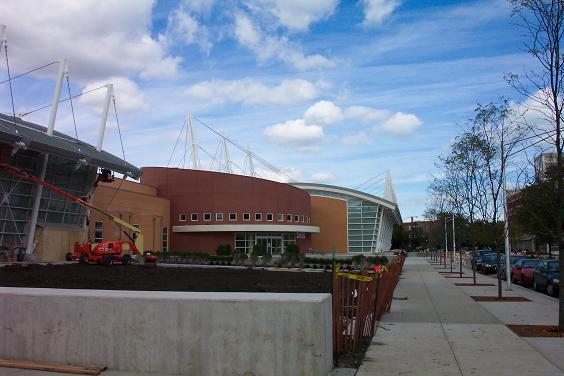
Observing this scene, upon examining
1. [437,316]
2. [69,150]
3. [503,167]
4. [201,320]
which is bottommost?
[437,316]

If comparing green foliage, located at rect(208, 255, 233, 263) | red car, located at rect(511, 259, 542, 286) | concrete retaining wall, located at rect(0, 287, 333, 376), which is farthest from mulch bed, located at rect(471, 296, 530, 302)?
green foliage, located at rect(208, 255, 233, 263)

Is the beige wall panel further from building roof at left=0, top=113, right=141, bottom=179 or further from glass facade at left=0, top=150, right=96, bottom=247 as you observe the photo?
glass facade at left=0, top=150, right=96, bottom=247

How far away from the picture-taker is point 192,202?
70000mm

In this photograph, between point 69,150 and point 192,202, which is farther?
point 192,202

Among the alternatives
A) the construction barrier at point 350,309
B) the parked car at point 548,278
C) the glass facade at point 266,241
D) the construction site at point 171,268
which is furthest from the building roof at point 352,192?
the construction barrier at point 350,309

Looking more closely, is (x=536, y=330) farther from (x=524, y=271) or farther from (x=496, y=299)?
(x=524, y=271)

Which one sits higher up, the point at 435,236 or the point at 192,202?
the point at 192,202

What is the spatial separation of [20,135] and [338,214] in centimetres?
6843

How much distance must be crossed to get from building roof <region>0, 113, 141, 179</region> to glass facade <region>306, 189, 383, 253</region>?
54.0 metres

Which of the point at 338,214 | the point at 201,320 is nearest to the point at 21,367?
the point at 201,320

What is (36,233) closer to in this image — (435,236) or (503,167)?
(503,167)

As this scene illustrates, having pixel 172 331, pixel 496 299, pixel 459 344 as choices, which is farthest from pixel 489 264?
pixel 172 331

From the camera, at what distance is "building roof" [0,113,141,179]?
32.2 metres

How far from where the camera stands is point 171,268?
113ft
